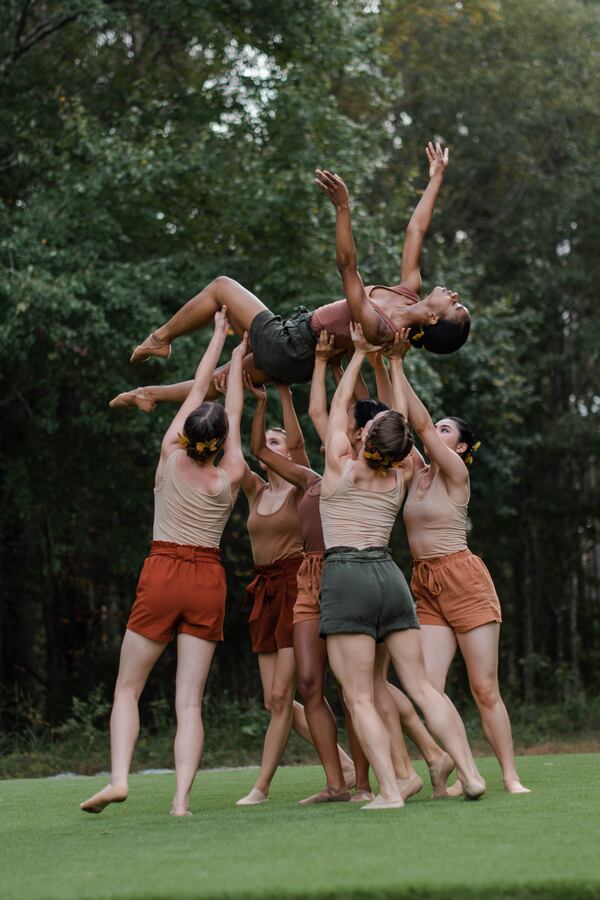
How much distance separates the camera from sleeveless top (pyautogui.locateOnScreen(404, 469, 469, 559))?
666 cm

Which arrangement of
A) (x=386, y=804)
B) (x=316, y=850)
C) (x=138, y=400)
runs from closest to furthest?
(x=316, y=850) → (x=386, y=804) → (x=138, y=400)

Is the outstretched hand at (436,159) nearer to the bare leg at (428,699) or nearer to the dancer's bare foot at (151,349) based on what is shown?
the dancer's bare foot at (151,349)

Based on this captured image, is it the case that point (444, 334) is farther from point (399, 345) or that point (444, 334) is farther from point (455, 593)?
point (455, 593)

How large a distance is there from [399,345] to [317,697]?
1946 mm

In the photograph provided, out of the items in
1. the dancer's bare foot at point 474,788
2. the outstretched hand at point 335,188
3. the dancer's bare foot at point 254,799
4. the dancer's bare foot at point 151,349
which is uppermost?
the outstretched hand at point 335,188

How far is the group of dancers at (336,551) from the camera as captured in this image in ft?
19.2

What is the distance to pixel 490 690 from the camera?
6.36 meters

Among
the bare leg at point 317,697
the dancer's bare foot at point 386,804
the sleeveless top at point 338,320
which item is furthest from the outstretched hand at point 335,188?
the dancer's bare foot at point 386,804

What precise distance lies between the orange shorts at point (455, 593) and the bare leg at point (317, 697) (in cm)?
59

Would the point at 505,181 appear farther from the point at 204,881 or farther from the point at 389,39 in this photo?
the point at 204,881

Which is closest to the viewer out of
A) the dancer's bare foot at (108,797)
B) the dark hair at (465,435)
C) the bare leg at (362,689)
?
the bare leg at (362,689)

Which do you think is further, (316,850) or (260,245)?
(260,245)

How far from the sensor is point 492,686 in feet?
20.9

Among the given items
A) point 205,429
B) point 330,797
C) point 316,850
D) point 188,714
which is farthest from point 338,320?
point 316,850
